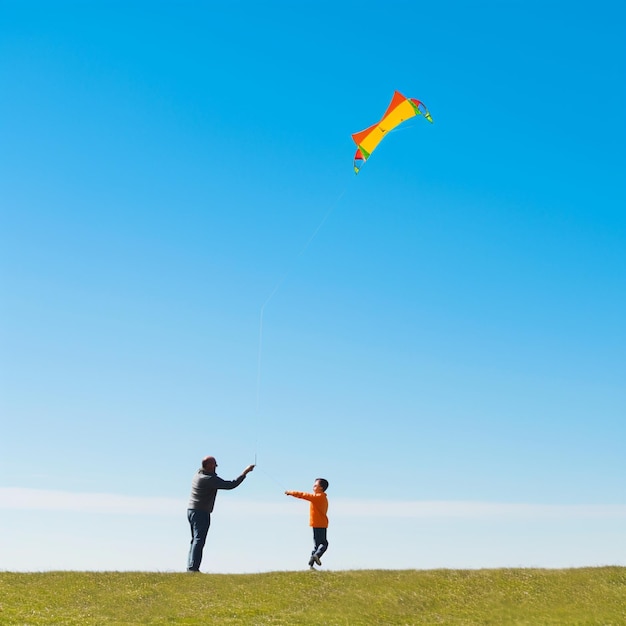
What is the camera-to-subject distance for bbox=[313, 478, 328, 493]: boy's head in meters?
25.2

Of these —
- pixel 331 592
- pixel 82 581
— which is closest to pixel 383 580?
pixel 331 592

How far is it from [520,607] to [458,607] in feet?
5.32

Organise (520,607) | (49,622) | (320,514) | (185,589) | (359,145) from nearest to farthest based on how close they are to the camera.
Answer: (49,622) < (520,607) < (185,589) < (320,514) < (359,145)

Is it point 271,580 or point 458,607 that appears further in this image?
point 271,580

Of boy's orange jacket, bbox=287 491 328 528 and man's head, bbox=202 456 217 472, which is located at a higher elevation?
man's head, bbox=202 456 217 472

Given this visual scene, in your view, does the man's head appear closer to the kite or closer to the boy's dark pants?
the boy's dark pants

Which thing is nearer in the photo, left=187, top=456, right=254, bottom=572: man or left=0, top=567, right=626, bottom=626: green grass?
left=0, top=567, right=626, bottom=626: green grass

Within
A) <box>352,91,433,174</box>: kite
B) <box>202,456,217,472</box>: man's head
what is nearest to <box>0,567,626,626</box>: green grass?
<box>202,456,217,472</box>: man's head

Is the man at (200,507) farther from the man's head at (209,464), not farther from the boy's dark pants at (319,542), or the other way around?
the boy's dark pants at (319,542)

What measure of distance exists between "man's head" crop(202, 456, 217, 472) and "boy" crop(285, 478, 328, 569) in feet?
8.19

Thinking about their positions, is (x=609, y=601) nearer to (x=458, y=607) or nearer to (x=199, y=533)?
(x=458, y=607)

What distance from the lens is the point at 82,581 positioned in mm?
23641

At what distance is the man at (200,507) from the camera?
985 inches

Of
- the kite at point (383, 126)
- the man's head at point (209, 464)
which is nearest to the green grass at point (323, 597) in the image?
the man's head at point (209, 464)
